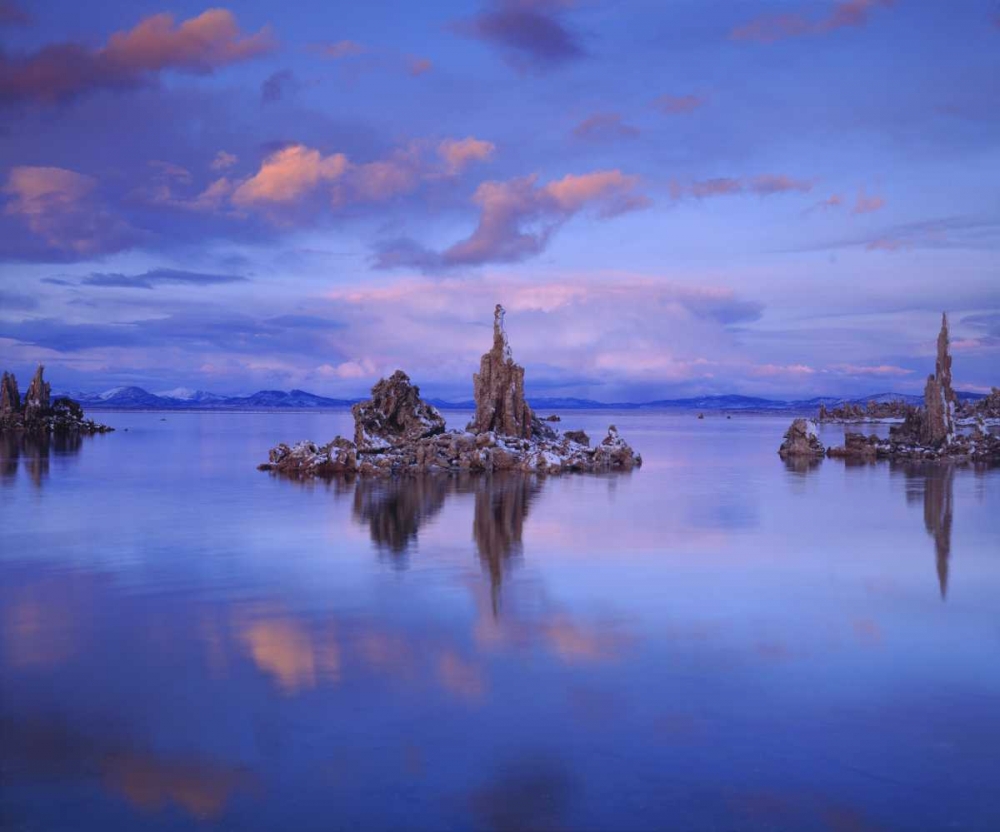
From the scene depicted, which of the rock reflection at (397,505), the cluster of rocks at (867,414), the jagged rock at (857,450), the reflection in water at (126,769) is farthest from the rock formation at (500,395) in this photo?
the cluster of rocks at (867,414)

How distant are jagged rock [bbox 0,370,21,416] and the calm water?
72.4m

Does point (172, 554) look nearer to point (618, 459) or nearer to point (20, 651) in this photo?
point (20, 651)

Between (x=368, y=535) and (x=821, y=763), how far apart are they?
45.9ft

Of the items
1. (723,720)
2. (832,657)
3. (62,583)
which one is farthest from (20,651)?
(832,657)

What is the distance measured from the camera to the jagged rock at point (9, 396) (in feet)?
277

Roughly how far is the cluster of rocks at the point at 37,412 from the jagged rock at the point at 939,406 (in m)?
70.7

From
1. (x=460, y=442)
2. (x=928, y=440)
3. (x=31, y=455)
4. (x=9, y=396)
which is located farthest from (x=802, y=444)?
(x=9, y=396)

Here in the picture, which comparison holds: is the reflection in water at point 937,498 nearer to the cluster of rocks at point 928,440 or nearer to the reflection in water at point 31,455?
the cluster of rocks at point 928,440

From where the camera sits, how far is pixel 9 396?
8519 cm

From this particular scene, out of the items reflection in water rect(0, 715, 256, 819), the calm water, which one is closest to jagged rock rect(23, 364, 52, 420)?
the calm water

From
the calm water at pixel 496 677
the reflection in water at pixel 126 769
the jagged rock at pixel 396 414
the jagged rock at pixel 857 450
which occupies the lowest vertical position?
the reflection in water at pixel 126 769

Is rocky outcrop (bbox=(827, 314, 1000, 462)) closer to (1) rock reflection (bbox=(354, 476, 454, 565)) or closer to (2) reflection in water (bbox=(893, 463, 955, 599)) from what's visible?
(2) reflection in water (bbox=(893, 463, 955, 599))

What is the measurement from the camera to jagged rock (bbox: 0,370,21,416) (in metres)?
84.5

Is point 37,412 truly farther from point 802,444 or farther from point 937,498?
point 937,498
